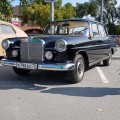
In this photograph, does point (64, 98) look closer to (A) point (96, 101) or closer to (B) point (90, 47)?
(A) point (96, 101)

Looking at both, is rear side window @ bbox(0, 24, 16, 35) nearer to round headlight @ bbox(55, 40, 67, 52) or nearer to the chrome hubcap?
the chrome hubcap

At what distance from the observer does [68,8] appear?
5747 centimetres

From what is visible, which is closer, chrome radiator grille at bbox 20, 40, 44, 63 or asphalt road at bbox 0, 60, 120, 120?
asphalt road at bbox 0, 60, 120, 120

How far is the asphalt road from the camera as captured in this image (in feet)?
18.0

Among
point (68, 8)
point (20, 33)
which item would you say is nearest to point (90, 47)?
point (20, 33)

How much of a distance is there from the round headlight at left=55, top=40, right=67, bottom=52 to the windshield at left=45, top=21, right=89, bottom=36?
65.5 inches

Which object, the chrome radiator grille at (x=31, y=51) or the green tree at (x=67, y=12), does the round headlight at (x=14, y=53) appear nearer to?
the chrome radiator grille at (x=31, y=51)

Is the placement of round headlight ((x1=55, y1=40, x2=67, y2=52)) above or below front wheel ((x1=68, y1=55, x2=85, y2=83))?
above

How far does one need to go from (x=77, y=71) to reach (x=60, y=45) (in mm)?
939

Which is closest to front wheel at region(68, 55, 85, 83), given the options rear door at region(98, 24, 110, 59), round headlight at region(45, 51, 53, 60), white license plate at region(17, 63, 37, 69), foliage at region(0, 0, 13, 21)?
round headlight at region(45, 51, 53, 60)

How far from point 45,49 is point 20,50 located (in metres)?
0.75

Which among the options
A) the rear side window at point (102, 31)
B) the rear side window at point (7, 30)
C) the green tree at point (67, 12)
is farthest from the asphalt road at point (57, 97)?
the green tree at point (67, 12)

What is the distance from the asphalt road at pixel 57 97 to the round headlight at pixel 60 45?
36.3 inches

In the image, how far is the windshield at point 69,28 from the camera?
30.3 ft
